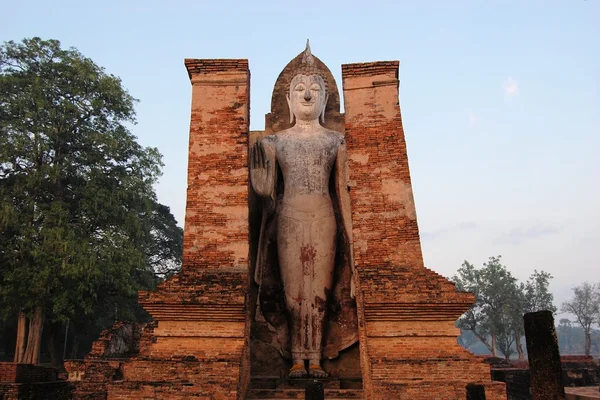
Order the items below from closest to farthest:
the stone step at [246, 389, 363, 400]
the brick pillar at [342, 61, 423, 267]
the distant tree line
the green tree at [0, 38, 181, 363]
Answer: the stone step at [246, 389, 363, 400], the brick pillar at [342, 61, 423, 267], the green tree at [0, 38, 181, 363], the distant tree line

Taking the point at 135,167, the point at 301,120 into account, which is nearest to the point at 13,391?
the point at 301,120

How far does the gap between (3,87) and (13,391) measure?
41.8ft

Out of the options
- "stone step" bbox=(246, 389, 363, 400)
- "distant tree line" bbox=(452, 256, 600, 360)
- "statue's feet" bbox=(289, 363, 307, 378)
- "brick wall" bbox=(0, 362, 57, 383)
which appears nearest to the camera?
"stone step" bbox=(246, 389, 363, 400)

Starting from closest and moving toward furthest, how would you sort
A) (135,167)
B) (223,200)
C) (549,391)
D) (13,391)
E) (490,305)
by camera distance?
(549,391), (223,200), (13,391), (135,167), (490,305)

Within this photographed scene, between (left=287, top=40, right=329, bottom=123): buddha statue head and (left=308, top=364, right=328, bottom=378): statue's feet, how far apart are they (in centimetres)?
372

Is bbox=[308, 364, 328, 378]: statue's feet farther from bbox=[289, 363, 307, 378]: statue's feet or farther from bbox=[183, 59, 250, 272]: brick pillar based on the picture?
bbox=[183, 59, 250, 272]: brick pillar

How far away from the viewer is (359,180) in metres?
7.43

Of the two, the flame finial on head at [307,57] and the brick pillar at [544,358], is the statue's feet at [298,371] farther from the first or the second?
the flame finial on head at [307,57]

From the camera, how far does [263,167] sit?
825 centimetres

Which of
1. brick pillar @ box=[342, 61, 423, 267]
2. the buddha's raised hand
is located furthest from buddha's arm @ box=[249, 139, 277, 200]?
brick pillar @ box=[342, 61, 423, 267]

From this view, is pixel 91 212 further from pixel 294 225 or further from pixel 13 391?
pixel 294 225

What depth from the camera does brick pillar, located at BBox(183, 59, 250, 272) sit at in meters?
7.11

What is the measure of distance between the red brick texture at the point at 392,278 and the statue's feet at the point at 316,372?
853 mm

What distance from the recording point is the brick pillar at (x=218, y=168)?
7.11 meters
